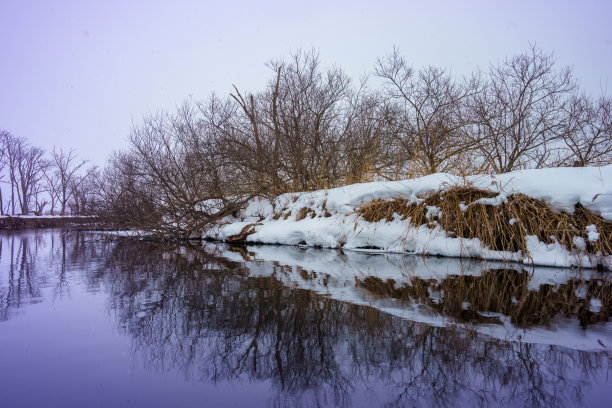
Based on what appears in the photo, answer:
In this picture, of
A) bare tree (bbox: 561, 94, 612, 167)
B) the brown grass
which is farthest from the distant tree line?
the brown grass

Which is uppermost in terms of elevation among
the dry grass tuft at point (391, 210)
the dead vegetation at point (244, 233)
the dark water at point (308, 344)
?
the dry grass tuft at point (391, 210)

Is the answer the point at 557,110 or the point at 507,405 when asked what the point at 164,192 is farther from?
the point at 557,110

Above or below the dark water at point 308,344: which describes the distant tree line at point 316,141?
above

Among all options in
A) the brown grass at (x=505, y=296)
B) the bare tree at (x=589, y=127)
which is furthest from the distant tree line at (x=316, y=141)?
the brown grass at (x=505, y=296)

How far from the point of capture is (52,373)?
1412 millimetres

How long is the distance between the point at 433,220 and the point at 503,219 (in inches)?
40.2

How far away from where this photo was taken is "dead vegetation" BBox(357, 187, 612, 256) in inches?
159

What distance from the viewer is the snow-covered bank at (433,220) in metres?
4.11

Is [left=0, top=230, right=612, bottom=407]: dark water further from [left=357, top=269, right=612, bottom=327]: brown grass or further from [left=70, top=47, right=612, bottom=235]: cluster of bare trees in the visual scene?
[left=70, top=47, right=612, bottom=235]: cluster of bare trees

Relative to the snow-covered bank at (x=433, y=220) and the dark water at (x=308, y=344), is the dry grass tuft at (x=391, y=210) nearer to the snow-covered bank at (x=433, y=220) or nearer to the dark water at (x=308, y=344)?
the snow-covered bank at (x=433, y=220)

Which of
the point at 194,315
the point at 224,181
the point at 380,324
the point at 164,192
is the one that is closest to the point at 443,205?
the point at 380,324

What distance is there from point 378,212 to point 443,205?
1175 mm

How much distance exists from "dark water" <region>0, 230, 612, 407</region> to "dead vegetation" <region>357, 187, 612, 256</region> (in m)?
1.03

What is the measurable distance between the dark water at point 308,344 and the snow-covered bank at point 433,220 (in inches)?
43.2
